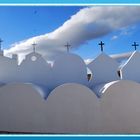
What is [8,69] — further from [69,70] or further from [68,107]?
[68,107]

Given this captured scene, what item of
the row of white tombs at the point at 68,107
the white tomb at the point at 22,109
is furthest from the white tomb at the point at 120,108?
the white tomb at the point at 22,109

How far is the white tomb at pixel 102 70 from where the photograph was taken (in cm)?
841

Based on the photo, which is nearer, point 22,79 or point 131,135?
point 131,135

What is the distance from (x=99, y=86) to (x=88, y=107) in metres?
0.65

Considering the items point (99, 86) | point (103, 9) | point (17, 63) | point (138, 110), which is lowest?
point (138, 110)

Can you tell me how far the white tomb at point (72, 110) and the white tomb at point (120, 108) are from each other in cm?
21

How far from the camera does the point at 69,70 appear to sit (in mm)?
8344

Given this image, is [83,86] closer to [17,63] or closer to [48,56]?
[48,56]

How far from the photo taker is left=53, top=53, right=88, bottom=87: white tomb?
326 inches

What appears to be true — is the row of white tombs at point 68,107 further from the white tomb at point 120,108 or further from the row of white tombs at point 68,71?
the row of white tombs at point 68,71

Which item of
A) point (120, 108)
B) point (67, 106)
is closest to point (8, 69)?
point (67, 106)

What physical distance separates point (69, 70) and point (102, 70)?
83 cm

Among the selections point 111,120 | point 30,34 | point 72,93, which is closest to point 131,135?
point 111,120

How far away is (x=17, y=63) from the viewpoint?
8250mm
